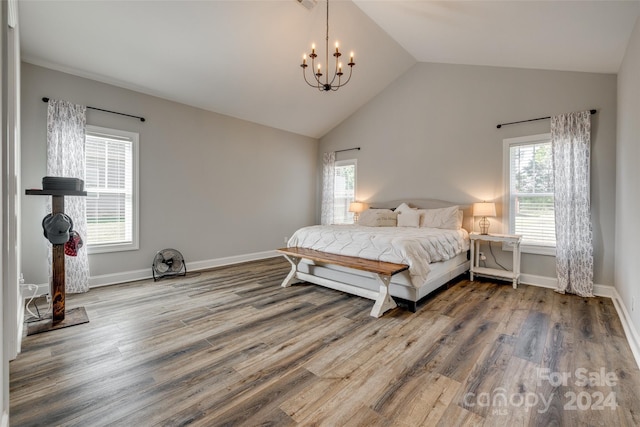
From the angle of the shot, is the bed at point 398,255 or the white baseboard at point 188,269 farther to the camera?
the white baseboard at point 188,269

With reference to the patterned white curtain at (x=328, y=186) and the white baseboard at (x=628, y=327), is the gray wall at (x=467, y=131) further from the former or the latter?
the white baseboard at (x=628, y=327)

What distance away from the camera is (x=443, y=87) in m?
5.01

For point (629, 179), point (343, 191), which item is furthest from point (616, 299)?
point (343, 191)

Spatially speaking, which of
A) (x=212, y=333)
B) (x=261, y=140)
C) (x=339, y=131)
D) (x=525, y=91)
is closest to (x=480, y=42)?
(x=525, y=91)

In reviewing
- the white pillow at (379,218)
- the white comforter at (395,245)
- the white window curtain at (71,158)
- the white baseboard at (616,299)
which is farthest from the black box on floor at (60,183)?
the white baseboard at (616,299)

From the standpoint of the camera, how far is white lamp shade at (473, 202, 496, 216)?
166 inches

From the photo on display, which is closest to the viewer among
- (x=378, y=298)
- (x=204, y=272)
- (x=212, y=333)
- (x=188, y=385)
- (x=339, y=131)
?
(x=188, y=385)

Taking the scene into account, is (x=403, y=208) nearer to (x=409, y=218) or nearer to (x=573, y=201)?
(x=409, y=218)

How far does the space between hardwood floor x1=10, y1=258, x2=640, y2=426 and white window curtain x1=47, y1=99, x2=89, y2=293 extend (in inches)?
22.8

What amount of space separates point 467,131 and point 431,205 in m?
1.38

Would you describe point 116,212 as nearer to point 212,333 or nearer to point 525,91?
point 212,333

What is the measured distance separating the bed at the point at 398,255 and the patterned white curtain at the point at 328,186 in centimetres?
210

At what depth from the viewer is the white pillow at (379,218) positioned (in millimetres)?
5138

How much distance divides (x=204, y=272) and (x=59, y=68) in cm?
334
